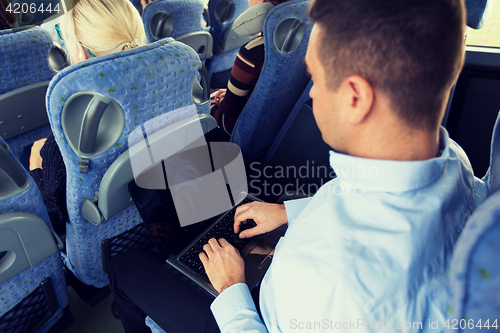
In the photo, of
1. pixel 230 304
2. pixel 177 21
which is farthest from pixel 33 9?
pixel 230 304

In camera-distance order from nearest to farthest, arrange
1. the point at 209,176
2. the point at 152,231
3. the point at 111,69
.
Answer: the point at 111,69
the point at 152,231
the point at 209,176

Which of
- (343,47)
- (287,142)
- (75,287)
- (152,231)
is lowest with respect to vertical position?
(75,287)

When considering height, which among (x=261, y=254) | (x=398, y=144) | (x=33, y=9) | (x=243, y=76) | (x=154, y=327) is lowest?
(x=154, y=327)

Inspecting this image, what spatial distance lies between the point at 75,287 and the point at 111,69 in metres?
1.04

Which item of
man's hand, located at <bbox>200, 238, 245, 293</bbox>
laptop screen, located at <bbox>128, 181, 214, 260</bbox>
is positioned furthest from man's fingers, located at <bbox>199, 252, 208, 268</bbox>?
laptop screen, located at <bbox>128, 181, 214, 260</bbox>

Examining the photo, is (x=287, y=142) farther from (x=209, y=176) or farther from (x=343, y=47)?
→ (x=343, y=47)

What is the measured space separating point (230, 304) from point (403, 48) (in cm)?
61

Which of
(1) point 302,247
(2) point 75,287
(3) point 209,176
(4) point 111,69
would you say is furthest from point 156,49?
(2) point 75,287

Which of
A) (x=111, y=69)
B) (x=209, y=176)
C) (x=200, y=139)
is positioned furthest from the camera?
(x=209, y=176)

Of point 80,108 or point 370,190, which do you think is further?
point 80,108

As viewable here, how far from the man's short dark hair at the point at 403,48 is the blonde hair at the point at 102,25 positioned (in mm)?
784

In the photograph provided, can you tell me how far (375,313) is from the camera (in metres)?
0.48

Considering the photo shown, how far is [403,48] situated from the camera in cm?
47

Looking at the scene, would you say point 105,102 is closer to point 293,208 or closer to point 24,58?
point 293,208
